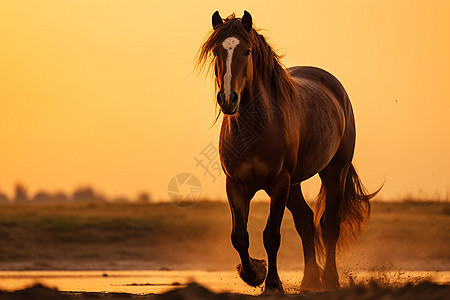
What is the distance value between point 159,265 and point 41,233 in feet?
11.4

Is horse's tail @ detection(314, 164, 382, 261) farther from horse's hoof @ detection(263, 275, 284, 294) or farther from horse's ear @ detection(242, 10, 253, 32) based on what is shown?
horse's ear @ detection(242, 10, 253, 32)

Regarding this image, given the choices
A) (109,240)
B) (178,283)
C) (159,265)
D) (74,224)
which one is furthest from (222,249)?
(178,283)

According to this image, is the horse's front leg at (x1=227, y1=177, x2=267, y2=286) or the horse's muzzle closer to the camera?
the horse's muzzle

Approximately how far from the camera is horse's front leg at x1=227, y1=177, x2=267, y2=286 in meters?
8.23

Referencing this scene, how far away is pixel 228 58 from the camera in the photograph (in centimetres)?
780

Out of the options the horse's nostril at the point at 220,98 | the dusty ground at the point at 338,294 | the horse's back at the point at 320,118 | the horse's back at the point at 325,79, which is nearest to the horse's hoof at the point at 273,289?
the horse's back at the point at 320,118

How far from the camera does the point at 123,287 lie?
397 inches

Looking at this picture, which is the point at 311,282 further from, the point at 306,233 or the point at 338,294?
the point at 338,294

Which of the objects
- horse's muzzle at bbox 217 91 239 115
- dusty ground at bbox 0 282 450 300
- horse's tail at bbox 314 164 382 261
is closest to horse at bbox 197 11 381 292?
horse's muzzle at bbox 217 91 239 115

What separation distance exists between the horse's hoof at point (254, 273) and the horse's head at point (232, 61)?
5.52 ft

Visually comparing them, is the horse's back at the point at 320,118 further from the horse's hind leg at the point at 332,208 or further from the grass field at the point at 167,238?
the grass field at the point at 167,238

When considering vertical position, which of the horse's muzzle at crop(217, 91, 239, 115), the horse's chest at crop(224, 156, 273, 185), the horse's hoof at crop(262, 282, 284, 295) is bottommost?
the horse's hoof at crop(262, 282, 284, 295)

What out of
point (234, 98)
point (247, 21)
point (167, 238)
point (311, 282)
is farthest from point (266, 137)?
point (167, 238)

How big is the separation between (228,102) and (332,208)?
3.15 meters
